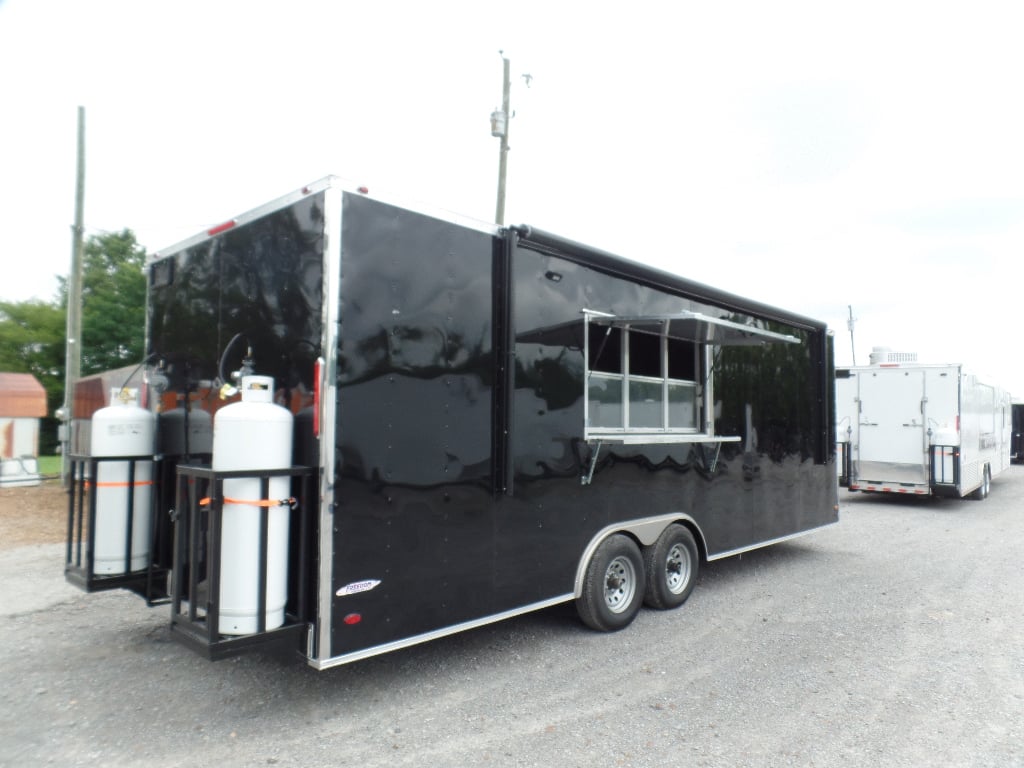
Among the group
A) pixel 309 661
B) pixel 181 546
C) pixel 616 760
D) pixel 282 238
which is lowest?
pixel 616 760

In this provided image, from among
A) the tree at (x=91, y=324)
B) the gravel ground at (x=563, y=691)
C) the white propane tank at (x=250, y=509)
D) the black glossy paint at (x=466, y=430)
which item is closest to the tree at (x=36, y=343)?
the tree at (x=91, y=324)

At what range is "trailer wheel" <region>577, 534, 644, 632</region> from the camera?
4.92 m

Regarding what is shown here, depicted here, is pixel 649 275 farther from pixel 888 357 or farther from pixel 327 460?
pixel 888 357

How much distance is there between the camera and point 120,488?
4.13 meters

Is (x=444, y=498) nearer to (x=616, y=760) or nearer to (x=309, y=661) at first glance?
(x=309, y=661)

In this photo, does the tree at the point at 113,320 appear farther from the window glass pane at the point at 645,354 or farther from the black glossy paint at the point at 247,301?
the window glass pane at the point at 645,354

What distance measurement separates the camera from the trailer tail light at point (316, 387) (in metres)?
3.44

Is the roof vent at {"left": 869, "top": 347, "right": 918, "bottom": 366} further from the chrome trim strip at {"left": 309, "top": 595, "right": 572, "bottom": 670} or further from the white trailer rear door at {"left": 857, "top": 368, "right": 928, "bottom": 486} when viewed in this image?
the chrome trim strip at {"left": 309, "top": 595, "right": 572, "bottom": 670}

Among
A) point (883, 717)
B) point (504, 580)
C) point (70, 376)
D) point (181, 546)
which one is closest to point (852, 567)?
point (883, 717)

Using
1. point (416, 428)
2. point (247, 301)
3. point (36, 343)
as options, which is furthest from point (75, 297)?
point (36, 343)

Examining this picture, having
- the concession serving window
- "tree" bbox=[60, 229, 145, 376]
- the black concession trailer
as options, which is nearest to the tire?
the black concession trailer

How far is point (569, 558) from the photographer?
4723 millimetres

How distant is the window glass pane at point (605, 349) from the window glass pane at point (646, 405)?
0.83ft

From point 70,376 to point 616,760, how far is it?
1279cm
